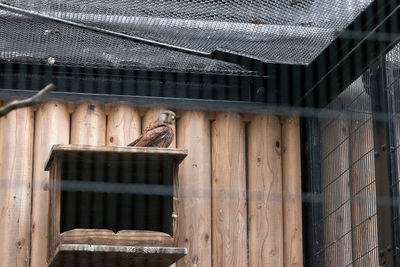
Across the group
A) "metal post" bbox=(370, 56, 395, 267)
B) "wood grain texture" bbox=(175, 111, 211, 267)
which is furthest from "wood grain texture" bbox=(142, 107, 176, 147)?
"metal post" bbox=(370, 56, 395, 267)

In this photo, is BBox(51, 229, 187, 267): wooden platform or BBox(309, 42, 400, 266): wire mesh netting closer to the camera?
BBox(309, 42, 400, 266): wire mesh netting

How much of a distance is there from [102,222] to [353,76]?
4.42 ft

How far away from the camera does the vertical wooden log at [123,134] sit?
4.14 meters

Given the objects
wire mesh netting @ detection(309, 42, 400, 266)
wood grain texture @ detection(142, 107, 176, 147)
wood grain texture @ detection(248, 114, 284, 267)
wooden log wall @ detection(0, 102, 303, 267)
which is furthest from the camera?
wood grain texture @ detection(142, 107, 176, 147)

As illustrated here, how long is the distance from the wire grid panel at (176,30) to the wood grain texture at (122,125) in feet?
0.82

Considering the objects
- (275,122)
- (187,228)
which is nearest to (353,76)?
(275,122)

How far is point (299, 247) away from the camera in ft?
13.7

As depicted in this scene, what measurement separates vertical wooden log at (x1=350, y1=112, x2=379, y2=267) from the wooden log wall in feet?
1.96

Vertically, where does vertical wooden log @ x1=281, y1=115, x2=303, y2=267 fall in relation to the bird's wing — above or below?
below

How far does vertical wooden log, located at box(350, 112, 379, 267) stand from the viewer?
347 centimetres

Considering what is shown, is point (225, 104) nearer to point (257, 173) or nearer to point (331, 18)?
point (257, 173)

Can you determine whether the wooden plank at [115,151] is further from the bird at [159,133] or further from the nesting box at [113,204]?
the bird at [159,133]

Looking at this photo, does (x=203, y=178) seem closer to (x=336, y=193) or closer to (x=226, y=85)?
(x=226, y=85)

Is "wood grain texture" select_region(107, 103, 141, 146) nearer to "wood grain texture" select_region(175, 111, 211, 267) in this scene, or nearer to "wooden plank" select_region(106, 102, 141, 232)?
"wooden plank" select_region(106, 102, 141, 232)
